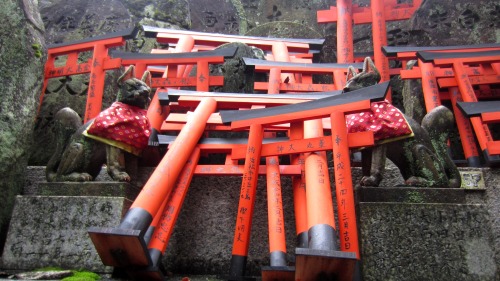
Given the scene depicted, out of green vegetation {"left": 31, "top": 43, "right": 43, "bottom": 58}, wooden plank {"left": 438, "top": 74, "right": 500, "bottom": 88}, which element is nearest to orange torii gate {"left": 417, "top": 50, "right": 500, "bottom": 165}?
wooden plank {"left": 438, "top": 74, "right": 500, "bottom": 88}

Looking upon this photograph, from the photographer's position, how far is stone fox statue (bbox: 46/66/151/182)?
153 inches

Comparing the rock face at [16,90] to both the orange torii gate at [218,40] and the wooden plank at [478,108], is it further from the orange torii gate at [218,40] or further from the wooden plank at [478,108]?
the wooden plank at [478,108]

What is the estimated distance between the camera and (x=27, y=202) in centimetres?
373

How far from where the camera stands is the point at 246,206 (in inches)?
135

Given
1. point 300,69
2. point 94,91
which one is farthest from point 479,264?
point 94,91

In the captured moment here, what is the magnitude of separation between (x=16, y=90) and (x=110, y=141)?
1.23 m

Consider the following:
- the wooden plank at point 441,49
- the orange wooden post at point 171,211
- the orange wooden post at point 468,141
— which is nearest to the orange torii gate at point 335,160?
the orange wooden post at point 171,211

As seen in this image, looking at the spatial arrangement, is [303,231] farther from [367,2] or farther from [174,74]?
[367,2]

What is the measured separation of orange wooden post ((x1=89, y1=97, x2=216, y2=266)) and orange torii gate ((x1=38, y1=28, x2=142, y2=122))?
2.75 metres

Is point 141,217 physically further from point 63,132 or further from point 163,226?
point 63,132

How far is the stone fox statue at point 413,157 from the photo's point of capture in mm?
3541

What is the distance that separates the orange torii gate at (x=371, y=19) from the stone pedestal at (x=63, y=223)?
216 inches

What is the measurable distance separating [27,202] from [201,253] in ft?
5.17

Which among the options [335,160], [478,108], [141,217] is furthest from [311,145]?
[478,108]
